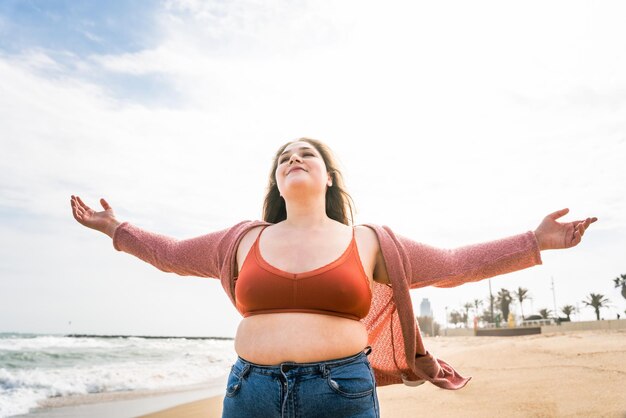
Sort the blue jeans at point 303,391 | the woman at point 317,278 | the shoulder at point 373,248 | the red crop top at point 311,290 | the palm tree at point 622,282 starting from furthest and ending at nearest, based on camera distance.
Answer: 1. the palm tree at point 622,282
2. the shoulder at point 373,248
3. the red crop top at point 311,290
4. the woman at point 317,278
5. the blue jeans at point 303,391

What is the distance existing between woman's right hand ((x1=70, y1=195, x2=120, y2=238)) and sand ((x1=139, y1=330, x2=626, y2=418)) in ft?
13.0

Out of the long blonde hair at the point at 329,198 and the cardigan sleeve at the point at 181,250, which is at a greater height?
the long blonde hair at the point at 329,198

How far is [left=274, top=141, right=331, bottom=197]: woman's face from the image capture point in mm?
2797

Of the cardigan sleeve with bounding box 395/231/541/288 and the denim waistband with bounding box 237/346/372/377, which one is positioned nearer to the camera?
the denim waistband with bounding box 237/346/372/377

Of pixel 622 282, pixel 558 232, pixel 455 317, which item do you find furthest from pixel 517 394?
pixel 455 317

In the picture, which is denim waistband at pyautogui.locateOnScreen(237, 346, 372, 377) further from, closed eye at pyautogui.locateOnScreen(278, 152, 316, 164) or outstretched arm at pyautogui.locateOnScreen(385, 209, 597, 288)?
closed eye at pyautogui.locateOnScreen(278, 152, 316, 164)

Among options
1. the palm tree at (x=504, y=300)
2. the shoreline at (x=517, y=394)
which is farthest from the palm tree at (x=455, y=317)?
the shoreline at (x=517, y=394)

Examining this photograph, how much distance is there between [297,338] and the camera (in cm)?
220

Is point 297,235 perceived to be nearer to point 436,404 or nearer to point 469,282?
point 469,282

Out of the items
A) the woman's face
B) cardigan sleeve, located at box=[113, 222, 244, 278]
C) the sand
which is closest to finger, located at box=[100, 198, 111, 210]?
cardigan sleeve, located at box=[113, 222, 244, 278]

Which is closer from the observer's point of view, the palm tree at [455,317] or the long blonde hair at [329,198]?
the long blonde hair at [329,198]

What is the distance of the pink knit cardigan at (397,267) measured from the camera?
2600 millimetres

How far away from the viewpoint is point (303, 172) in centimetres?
283

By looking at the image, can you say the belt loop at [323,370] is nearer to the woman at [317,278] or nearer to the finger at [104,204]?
the woman at [317,278]
